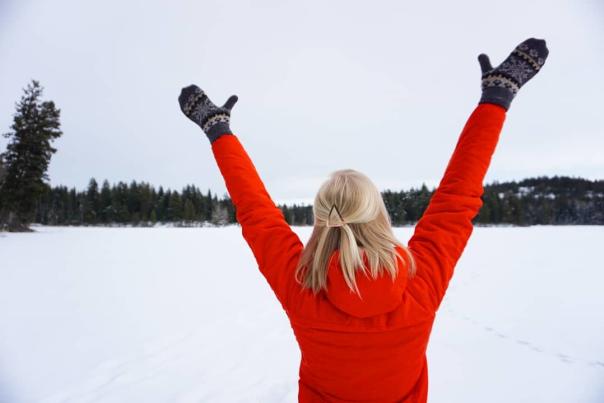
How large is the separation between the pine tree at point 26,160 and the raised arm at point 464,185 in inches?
1243

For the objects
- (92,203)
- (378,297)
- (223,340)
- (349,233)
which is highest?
(92,203)

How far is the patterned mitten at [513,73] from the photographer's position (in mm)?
1337


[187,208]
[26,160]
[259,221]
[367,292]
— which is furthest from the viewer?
[187,208]

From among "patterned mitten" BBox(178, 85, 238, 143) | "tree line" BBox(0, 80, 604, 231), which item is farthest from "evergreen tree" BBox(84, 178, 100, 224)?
"patterned mitten" BBox(178, 85, 238, 143)

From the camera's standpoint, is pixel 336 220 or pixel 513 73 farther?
pixel 513 73

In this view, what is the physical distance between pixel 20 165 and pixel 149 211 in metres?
42.8

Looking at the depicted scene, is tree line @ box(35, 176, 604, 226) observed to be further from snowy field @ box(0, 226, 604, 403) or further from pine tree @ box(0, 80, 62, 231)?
snowy field @ box(0, 226, 604, 403)

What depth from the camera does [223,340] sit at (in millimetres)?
4668

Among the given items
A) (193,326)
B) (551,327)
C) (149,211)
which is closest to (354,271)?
(193,326)

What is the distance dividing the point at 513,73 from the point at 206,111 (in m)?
1.31

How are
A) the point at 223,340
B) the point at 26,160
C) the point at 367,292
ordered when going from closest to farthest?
the point at 367,292, the point at 223,340, the point at 26,160

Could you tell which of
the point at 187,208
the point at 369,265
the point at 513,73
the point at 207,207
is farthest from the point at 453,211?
the point at 207,207

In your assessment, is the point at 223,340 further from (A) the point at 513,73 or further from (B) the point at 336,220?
(A) the point at 513,73

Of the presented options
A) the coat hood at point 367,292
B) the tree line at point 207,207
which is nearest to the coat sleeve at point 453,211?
the coat hood at point 367,292
